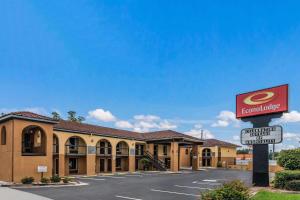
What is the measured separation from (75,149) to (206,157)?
36718 mm

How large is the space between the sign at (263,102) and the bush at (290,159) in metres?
3.07

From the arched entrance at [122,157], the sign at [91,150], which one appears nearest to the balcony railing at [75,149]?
the sign at [91,150]

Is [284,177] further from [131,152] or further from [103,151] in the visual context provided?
[131,152]

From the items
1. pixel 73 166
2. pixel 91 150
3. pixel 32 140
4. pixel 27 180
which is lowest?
pixel 73 166

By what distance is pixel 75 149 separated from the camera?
131 feet

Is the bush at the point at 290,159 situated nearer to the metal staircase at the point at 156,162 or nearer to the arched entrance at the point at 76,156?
the arched entrance at the point at 76,156

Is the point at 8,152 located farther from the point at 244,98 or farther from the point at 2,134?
the point at 244,98

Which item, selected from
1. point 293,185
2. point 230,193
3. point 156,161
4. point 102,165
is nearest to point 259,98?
point 293,185

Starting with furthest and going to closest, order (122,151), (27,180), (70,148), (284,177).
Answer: (122,151), (70,148), (27,180), (284,177)

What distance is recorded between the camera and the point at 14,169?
26.2m

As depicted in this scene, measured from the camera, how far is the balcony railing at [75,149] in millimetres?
38750

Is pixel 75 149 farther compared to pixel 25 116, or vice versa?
pixel 75 149

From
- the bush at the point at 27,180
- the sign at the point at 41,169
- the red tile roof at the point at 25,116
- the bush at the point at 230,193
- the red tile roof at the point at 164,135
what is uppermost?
the red tile roof at the point at 25,116

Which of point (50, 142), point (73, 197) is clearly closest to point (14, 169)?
point (50, 142)
